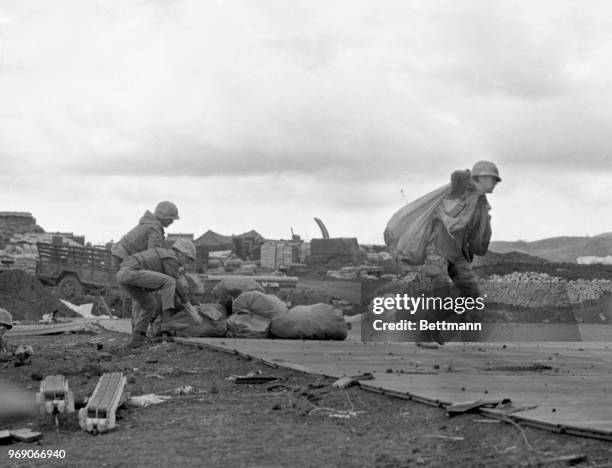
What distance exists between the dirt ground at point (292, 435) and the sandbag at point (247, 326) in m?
4.41

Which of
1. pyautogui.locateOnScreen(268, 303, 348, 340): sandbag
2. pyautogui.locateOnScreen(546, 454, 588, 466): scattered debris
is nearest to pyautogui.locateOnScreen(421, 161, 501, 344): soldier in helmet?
pyautogui.locateOnScreen(268, 303, 348, 340): sandbag

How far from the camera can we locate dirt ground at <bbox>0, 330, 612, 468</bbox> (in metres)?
4.75

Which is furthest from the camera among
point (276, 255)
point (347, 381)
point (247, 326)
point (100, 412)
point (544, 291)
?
point (276, 255)

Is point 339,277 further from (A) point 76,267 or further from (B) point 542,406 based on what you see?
(B) point 542,406

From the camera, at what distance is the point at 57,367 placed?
973cm

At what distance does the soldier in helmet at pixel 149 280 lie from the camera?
1202 centimetres

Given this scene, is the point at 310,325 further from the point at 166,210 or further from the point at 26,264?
the point at 26,264

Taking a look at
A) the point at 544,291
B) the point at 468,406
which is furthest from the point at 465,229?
the point at 544,291

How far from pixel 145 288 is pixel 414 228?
318cm

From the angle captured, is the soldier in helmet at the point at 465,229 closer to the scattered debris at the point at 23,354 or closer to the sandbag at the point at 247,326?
the sandbag at the point at 247,326

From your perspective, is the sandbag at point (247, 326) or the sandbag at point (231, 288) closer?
the sandbag at point (247, 326)

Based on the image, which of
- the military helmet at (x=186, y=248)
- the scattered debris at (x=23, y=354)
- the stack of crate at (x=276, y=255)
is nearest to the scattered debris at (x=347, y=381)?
the scattered debris at (x=23, y=354)

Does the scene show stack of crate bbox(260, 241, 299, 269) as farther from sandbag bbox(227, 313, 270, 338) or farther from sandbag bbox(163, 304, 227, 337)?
sandbag bbox(163, 304, 227, 337)

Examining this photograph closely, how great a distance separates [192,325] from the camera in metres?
12.7
